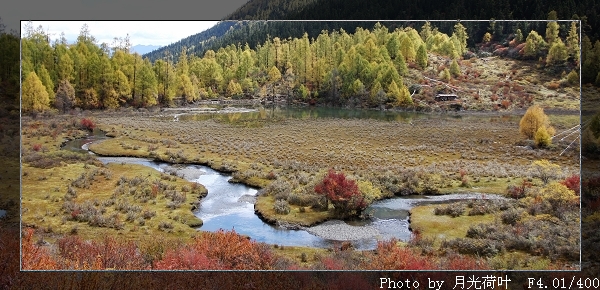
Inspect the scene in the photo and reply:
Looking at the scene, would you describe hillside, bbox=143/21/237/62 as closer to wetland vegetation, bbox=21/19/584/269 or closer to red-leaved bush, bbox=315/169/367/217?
wetland vegetation, bbox=21/19/584/269

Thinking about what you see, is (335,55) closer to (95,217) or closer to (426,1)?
(95,217)

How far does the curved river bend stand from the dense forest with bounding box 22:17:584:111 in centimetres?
177

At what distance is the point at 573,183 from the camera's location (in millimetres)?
14180

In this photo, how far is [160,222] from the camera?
562 inches

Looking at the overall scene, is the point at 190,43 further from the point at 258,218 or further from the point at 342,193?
the point at 342,193

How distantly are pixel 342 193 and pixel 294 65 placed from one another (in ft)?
12.9

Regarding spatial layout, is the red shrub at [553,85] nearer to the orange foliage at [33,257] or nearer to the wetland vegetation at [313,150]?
the wetland vegetation at [313,150]

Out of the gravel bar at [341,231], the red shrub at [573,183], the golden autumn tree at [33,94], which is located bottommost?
the gravel bar at [341,231]

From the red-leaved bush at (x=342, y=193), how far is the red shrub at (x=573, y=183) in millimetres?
5100

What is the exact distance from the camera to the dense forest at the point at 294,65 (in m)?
15.0

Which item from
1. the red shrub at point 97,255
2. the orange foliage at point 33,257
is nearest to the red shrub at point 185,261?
the red shrub at point 97,255

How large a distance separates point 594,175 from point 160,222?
17580 mm

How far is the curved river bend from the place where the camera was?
14273mm

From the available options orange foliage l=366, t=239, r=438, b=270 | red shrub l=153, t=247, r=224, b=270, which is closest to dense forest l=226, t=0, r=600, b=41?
red shrub l=153, t=247, r=224, b=270
